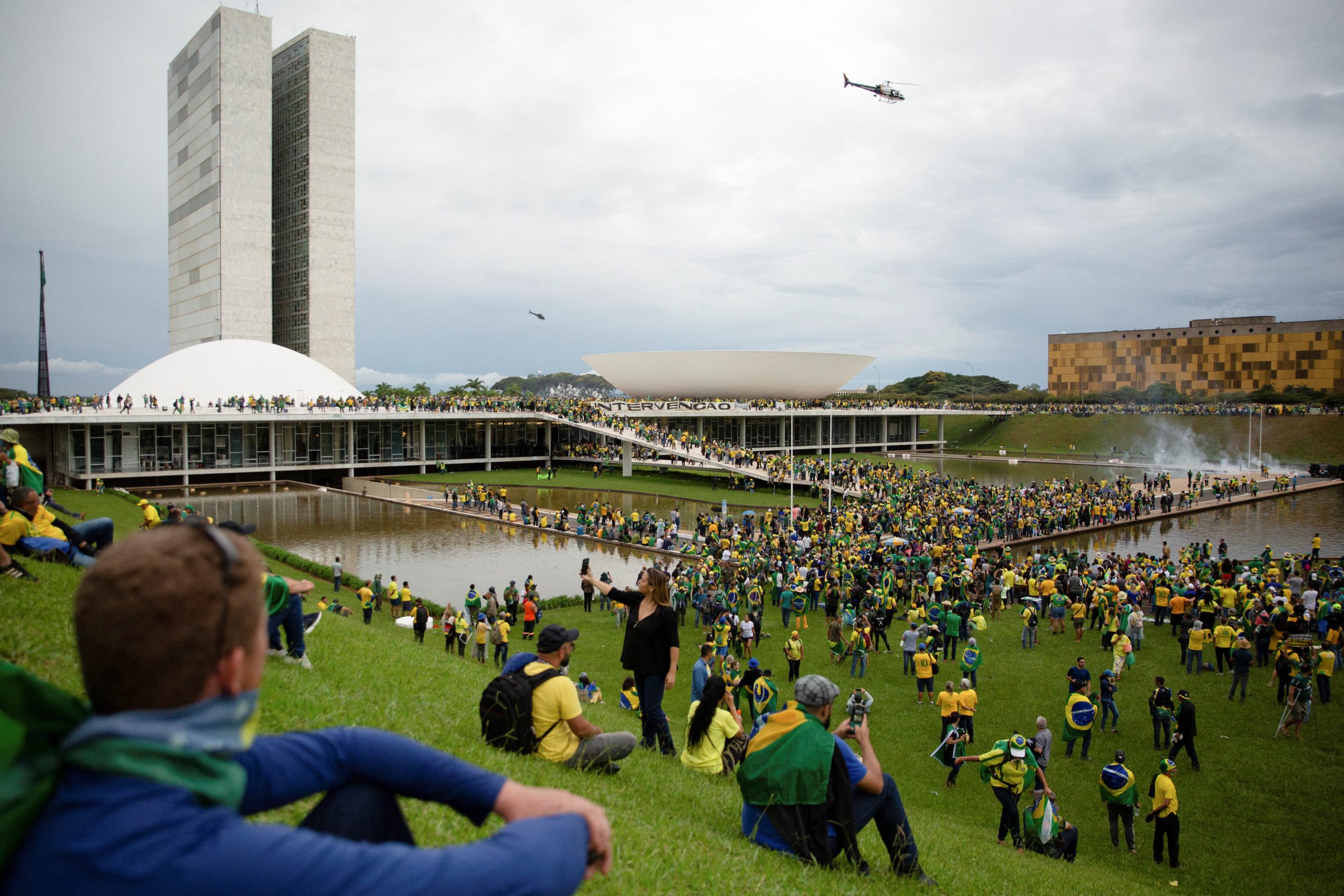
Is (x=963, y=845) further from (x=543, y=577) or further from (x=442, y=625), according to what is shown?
(x=543, y=577)

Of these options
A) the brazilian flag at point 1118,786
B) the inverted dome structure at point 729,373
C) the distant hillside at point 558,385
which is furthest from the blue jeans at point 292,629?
the distant hillside at point 558,385

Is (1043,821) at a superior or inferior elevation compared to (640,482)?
inferior

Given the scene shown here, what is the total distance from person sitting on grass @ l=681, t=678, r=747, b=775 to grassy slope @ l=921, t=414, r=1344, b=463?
58211 mm

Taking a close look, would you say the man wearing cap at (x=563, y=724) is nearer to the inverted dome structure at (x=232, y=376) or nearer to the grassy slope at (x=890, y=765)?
the grassy slope at (x=890, y=765)

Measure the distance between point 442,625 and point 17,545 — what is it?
7306 mm

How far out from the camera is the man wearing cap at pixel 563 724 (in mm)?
4445

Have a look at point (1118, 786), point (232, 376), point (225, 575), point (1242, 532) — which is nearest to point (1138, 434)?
point (1242, 532)

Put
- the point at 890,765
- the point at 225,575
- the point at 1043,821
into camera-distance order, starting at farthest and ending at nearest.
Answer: the point at 890,765 → the point at 1043,821 → the point at 225,575

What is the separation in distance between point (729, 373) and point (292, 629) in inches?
2117

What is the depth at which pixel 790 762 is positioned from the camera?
3812 millimetres

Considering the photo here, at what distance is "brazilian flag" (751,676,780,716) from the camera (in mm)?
9062

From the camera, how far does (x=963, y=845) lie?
620 cm

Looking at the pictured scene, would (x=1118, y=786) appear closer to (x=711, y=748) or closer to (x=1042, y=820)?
(x=1042, y=820)

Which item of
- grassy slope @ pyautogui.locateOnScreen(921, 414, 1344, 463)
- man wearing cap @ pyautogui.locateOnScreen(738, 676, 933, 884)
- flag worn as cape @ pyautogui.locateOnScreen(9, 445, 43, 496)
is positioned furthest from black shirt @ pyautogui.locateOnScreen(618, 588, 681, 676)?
grassy slope @ pyautogui.locateOnScreen(921, 414, 1344, 463)
